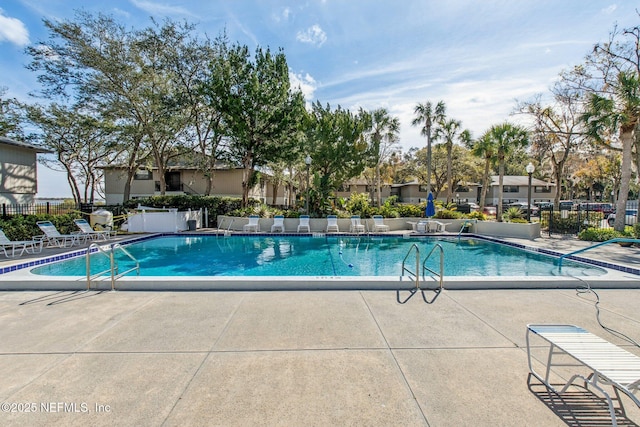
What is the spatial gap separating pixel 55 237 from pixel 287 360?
12.5 metres

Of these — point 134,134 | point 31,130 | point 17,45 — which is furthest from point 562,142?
point 31,130

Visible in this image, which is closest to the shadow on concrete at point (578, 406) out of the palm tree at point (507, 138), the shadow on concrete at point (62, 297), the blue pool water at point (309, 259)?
the blue pool water at point (309, 259)

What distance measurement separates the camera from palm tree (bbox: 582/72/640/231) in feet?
41.0

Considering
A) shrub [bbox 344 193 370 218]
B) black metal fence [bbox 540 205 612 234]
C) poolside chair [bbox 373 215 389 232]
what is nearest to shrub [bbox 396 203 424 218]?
shrub [bbox 344 193 370 218]

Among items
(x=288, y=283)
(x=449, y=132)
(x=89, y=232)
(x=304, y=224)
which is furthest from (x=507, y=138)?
(x=89, y=232)

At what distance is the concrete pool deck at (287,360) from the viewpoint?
7.89 ft

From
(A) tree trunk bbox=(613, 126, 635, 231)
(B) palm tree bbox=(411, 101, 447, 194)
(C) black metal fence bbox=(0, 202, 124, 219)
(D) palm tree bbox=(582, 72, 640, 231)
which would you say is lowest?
(C) black metal fence bbox=(0, 202, 124, 219)

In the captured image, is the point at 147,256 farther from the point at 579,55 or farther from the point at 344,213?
the point at 579,55

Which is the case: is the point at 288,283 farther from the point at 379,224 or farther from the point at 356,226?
the point at 379,224

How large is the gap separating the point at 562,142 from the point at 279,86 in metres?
17.9

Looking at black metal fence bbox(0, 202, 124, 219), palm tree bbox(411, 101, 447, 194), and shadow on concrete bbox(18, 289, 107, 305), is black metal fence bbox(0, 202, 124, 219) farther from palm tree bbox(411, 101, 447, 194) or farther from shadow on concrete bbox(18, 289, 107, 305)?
palm tree bbox(411, 101, 447, 194)

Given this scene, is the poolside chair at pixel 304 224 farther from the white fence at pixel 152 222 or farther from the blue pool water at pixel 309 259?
the white fence at pixel 152 222

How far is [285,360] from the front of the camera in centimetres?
319

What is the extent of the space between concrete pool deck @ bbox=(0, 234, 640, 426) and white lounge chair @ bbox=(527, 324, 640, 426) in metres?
0.22
